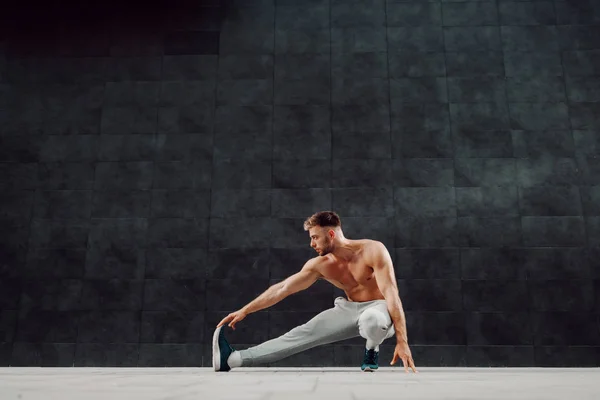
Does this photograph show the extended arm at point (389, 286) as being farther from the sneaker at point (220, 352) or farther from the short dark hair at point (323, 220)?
the sneaker at point (220, 352)

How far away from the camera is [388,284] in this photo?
289cm

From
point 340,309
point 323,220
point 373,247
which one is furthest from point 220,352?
point 373,247

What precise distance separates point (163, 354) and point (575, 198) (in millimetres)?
4153

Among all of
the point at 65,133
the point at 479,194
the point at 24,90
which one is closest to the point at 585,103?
the point at 479,194

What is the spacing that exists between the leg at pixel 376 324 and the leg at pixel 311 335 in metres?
0.14

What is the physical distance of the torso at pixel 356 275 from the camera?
311 centimetres

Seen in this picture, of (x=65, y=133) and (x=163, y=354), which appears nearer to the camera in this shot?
(x=163, y=354)

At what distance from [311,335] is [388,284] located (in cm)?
60

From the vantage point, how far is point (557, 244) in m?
4.73

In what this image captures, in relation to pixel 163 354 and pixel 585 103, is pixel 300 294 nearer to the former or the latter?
pixel 163 354

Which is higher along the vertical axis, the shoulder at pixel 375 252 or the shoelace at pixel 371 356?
the shoulder at pixel 375 252

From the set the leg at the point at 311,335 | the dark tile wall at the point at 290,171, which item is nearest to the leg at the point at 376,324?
the leg at the point at 311,335

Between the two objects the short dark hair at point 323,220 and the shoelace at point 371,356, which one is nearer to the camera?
the shoelace at point 371,356

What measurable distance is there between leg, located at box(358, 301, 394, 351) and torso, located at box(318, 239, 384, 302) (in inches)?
6.5
